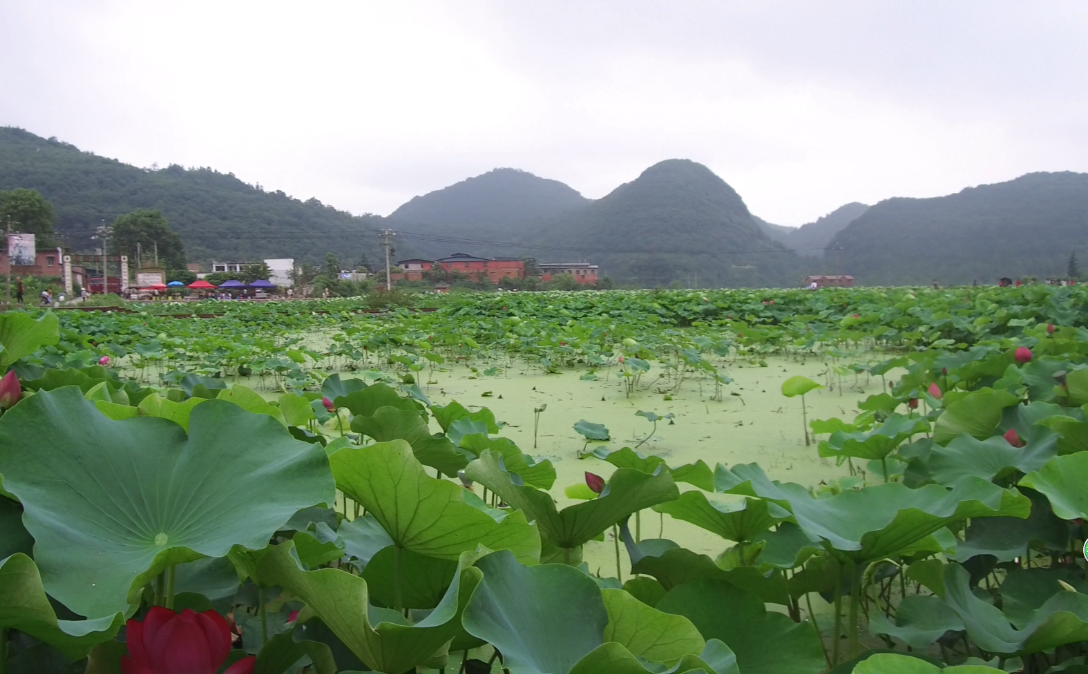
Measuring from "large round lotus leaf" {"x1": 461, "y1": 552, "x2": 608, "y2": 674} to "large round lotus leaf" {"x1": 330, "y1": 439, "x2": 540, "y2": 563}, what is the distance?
0.06m

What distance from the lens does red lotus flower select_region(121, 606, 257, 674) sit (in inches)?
16.7

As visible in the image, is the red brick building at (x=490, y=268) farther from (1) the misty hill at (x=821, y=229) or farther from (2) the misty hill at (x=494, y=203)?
(1) the misty hill at (x=821, y=229)

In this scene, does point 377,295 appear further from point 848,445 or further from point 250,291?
point 250,291

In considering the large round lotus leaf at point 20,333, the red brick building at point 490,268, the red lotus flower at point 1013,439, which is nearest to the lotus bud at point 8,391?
the large round lotus leaf at point 20,333

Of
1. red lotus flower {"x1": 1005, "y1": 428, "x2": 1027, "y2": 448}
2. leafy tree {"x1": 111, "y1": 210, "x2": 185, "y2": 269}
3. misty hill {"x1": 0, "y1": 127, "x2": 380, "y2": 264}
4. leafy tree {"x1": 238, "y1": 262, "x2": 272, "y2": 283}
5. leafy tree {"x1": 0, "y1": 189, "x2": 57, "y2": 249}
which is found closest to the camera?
red lotus flower {"x1": 1005, "y1": 428, "x2": 1027, "y2": 448}

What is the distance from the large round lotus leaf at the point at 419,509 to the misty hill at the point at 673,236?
4492 cm

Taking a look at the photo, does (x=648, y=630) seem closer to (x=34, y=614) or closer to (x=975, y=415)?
(x=34, y=614)

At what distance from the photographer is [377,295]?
14.6 metres

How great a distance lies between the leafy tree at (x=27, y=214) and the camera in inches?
1299

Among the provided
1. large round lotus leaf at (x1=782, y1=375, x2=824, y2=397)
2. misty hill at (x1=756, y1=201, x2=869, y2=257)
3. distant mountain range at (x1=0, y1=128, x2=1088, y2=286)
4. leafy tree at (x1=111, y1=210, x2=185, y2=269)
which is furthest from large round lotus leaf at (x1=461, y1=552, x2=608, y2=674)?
misty hill at (x1=756, y1=201, x2=869, y2=257)

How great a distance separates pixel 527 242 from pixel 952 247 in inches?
1378

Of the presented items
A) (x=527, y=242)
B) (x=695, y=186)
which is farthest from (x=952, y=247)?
(x=527, y=242)

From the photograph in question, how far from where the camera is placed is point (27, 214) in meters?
33.6

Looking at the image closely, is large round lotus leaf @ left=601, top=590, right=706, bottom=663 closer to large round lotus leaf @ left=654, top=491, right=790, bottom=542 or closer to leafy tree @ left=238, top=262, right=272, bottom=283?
large round lotus leaf @ left=654, top=491, right=790, bottom=542
